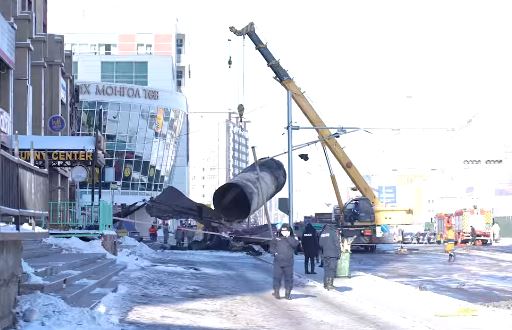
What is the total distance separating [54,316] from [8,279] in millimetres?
927

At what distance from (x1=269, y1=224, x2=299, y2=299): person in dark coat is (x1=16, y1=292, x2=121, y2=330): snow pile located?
18.7ft

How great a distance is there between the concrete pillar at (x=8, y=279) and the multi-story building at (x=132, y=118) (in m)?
60.0

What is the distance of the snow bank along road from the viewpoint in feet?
45.8

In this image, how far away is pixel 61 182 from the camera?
149ft

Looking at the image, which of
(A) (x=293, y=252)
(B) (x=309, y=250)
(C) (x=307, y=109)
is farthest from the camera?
(C) (x=307, y=109)

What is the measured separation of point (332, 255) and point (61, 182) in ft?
92.1

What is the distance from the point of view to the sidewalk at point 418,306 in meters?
14.4

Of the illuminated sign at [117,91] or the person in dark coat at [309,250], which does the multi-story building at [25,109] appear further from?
the illuminated sign at [117,91]

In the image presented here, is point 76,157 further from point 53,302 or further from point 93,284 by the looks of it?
point 53,302

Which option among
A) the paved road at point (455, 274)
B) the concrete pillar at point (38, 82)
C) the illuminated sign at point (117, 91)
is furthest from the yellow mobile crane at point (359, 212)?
the illuminated sign at point (117, 91)

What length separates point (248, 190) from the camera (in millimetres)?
32000

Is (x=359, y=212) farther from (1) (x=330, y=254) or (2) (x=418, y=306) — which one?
(2) (x=418, y=306)

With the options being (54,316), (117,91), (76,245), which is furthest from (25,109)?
(117,91)

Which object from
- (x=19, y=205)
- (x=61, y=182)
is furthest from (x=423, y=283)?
(x=61, y=182)
